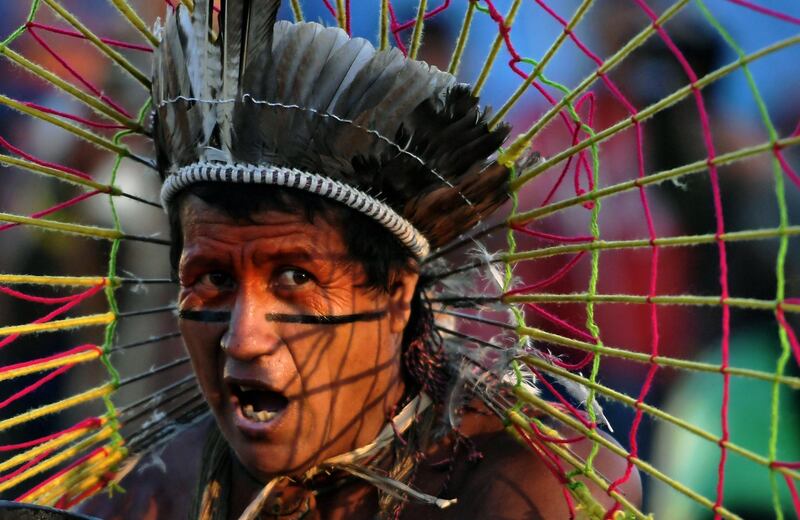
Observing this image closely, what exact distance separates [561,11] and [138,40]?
1814 mm

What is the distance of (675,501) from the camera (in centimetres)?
367

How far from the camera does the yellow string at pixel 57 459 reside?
2.40 m

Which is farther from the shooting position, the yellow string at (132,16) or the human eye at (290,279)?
the yellow string at (132,16)

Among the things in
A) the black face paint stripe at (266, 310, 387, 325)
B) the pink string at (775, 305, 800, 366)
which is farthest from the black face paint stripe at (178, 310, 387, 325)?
the pink string at (775, 305, 800, 366)

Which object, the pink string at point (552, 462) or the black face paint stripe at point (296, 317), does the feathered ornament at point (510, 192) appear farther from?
the black face paint stripe at point (296, 317)

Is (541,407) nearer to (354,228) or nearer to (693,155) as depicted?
(354,228)

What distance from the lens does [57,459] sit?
248 centimetres

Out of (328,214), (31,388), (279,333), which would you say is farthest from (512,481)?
(31,388)

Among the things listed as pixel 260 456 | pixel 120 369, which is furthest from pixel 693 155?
pixel 120 369

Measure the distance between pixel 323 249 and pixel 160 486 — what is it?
880 millimetres

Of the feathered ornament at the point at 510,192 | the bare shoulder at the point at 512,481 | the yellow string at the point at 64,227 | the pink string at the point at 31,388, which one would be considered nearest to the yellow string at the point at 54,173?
the feathered ornament at the point at 510,192

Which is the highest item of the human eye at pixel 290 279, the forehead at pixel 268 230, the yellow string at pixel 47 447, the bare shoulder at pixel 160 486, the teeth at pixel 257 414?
the forehead at pixel 268 230

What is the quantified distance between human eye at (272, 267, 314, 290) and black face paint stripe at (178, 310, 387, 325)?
0.07m

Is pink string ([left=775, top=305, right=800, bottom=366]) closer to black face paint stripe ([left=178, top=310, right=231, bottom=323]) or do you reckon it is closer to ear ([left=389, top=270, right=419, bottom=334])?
ear ([left=389, top=270, right=419, bottom=334])
